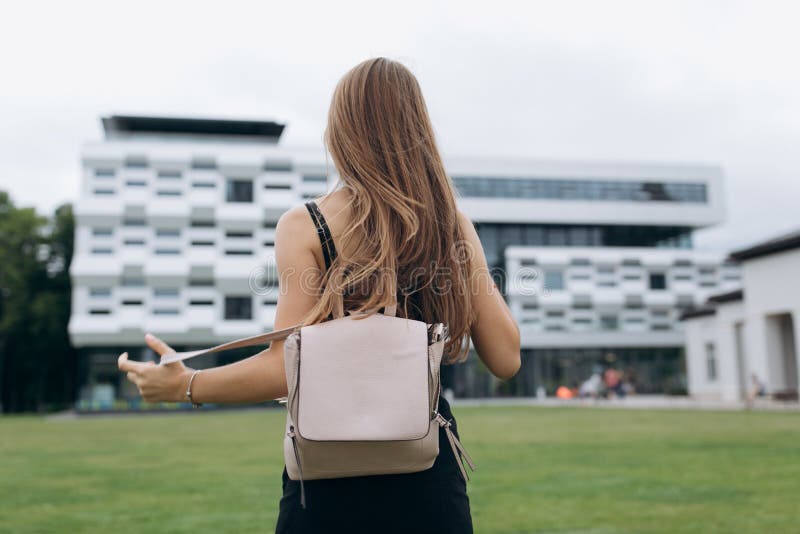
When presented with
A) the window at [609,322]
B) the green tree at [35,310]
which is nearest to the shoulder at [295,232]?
the green tree at [35,310]

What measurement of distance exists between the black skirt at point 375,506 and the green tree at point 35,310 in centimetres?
5494

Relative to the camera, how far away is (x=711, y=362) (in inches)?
1813

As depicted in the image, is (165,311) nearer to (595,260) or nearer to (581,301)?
(581,301)

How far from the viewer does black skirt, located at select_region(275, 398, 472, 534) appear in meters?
1.69

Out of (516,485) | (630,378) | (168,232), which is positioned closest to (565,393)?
(630,378)

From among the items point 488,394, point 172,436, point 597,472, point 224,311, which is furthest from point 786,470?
point 488,394

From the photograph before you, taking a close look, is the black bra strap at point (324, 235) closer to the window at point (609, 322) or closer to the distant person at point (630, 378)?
the distant person at point (630, 378)

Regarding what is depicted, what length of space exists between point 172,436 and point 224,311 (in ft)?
105

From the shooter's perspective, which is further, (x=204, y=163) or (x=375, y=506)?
(x=204, y=163)

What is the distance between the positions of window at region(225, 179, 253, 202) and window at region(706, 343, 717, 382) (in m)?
32.0

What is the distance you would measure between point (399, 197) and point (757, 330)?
39974mm

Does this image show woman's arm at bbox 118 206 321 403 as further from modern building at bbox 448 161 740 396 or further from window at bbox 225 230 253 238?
modern building at bbox 448 161 740 396

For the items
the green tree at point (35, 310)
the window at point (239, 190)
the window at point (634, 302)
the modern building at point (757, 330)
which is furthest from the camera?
the window at point (634, 302)

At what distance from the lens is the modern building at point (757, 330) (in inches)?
1389
